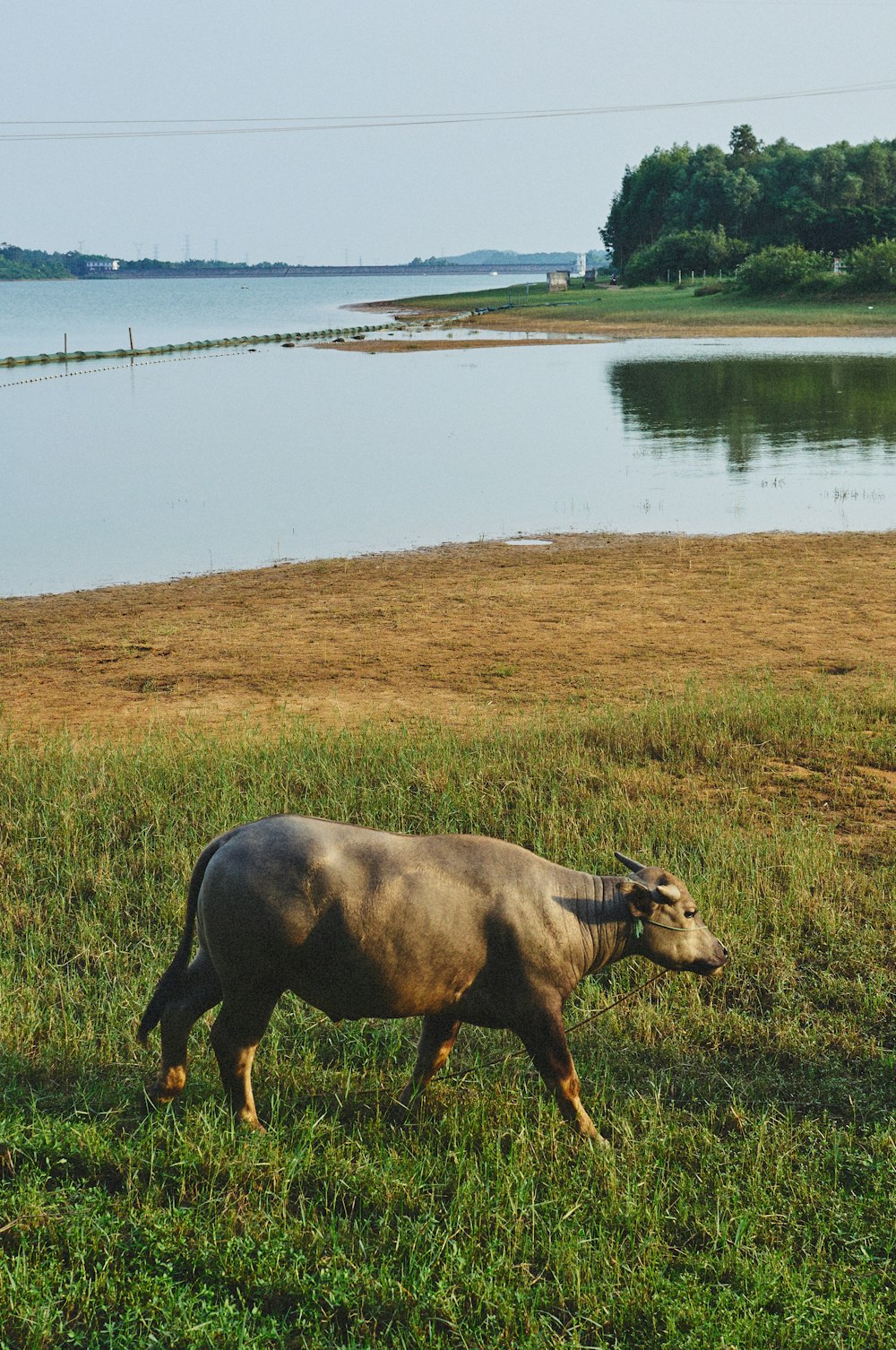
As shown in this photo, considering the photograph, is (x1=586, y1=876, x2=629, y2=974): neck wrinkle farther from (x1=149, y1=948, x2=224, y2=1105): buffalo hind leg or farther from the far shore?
the far shore

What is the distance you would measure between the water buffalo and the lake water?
552 inches

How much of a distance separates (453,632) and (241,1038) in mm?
10046

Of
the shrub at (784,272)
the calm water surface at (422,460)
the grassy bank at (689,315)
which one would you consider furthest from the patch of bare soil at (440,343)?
the shrub at (784,272)

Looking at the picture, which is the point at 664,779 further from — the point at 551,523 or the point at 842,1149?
the point at 551,523

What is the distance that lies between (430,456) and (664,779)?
20708 millimetres

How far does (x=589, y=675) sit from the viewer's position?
1241 centimetres

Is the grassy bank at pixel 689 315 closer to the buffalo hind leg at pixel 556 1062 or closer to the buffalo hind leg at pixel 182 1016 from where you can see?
the buffalo hind leg at pixel 556 1062

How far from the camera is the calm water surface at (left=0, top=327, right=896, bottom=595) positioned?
68.1 ft

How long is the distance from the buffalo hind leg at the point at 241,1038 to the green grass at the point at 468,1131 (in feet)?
0.30

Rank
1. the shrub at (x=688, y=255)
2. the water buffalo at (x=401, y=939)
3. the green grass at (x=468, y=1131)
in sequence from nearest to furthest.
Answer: the green grass at (x=468, y=1131) < the water buffalo at (x=401, y=939) < the shrub at (x=688, y=255)

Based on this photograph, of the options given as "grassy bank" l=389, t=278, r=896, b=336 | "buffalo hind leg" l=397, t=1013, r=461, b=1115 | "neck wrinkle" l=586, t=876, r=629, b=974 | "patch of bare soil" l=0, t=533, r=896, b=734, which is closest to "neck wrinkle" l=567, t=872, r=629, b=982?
"neck wrinkle" l=586, t=876, r=629, b=974

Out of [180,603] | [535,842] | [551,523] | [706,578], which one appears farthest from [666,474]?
[535,842]

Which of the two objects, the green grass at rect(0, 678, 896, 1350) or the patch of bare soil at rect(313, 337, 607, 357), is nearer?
the green grass at rect(0, 678, 896, 1350)

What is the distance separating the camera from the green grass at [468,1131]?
152 inches
